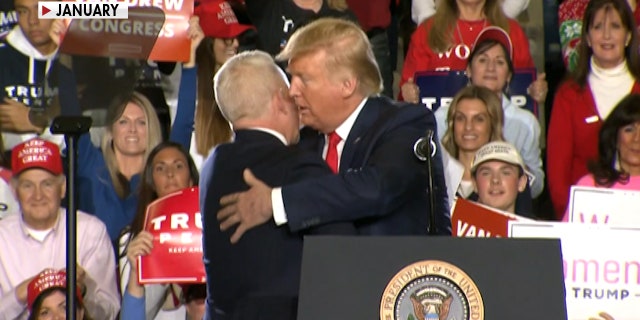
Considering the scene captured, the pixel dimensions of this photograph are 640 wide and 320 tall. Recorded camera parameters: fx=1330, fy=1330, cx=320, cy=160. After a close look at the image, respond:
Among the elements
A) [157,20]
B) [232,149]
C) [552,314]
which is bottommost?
[552,314]

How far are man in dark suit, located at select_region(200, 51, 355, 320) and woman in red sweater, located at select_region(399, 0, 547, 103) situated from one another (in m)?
3.11

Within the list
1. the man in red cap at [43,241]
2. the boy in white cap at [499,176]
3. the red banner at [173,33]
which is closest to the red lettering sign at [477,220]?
the boy in white cap at [499,176]

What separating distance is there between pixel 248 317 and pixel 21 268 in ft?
8.28

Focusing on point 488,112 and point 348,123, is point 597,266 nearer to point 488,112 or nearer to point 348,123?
point 348,123

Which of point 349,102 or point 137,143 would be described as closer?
point 349,102

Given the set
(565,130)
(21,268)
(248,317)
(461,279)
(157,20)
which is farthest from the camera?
(565,130)

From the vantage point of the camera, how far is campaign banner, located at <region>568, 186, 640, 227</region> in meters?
5.22

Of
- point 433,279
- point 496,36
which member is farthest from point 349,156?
point 496,36

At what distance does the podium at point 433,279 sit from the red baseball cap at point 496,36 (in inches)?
149

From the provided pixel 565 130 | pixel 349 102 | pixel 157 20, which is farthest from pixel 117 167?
pixel 349 102

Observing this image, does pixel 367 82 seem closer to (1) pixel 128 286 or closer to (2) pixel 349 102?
(2) pixel 349 102

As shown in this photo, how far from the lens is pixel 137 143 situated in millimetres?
6430

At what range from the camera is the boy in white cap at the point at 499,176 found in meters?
6.03

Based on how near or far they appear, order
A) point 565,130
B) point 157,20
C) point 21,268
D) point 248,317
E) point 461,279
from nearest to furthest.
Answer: point 461,279 < point 248,317 < point 157,20 < point 21,268 < point 565,130
